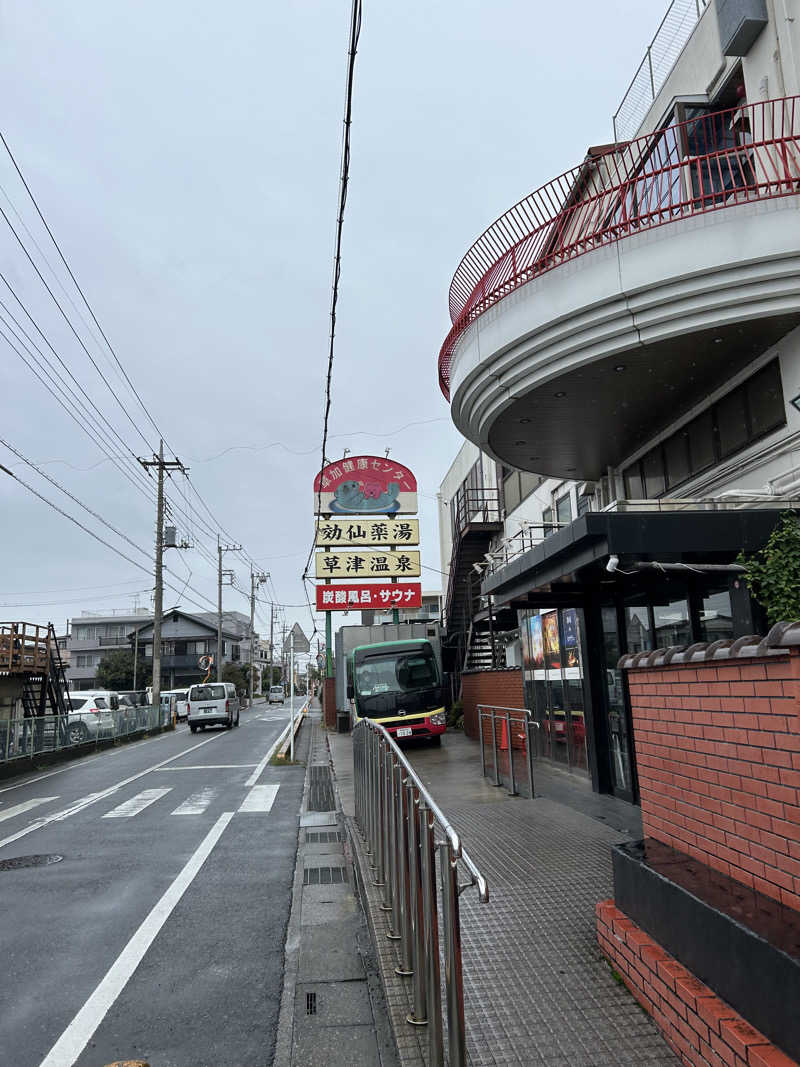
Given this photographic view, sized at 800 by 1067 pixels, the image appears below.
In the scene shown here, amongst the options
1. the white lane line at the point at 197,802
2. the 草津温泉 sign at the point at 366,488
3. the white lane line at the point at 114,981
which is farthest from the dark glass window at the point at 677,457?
the 草津温泉 sign at the point at 366,488

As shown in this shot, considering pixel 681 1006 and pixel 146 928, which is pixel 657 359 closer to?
pixel 681 1006

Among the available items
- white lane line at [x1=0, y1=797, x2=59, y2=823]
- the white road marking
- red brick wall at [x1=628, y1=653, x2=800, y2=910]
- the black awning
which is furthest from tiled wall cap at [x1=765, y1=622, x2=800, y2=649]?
the white road marking

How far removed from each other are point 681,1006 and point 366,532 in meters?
25.8

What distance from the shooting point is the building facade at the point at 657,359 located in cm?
753

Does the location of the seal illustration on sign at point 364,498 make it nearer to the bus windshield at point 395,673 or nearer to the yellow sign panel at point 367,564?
the yellow sign panel at point 367,564

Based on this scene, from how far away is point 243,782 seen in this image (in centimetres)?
1516

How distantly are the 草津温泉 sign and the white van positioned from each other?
415 inches

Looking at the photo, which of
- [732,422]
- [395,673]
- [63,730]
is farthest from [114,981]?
[63,730]

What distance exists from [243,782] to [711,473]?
1063 cm

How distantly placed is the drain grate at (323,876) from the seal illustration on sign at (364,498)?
2145 cm

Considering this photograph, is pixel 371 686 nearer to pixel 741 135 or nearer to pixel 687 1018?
pixel 741 135

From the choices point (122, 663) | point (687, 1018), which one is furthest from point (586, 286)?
point (122, 663)

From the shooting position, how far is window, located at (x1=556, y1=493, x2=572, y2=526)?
57.1 ft

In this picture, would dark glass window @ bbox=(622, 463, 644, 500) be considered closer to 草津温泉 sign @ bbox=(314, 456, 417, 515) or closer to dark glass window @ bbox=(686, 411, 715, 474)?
dark glass window @ bbox=(686, 411, 715, 474)
